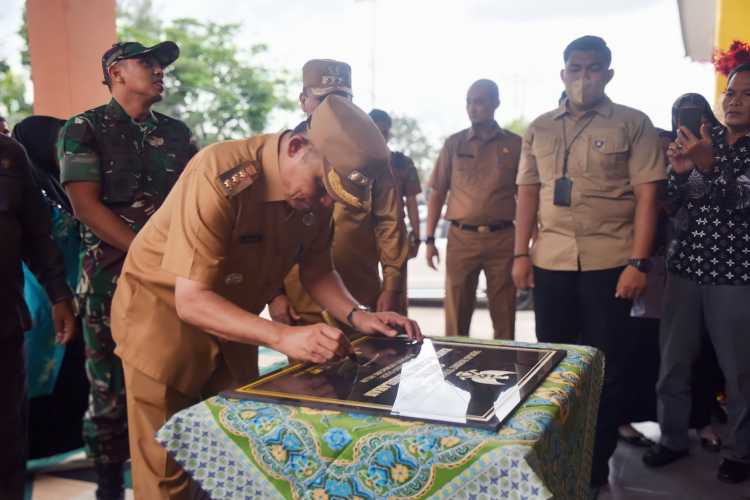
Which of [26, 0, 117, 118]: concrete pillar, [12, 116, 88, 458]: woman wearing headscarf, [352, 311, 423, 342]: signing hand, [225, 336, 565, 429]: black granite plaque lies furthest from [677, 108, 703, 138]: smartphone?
[26, 0, 117, 118]: concrete pillar

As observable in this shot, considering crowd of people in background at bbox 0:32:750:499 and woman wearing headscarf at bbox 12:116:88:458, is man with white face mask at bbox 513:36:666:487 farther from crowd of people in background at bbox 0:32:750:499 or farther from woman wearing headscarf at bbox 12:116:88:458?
woman wearing headscarf at bbox 12:116:88:458

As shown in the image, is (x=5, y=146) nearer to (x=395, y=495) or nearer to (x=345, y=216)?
(x=345, y=216)

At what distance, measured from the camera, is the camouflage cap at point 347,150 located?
121cm

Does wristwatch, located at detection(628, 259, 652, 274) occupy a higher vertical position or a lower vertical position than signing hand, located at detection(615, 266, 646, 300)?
higher

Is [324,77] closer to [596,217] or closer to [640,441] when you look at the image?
[596,217]

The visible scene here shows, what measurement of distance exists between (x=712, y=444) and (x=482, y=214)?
160 cm

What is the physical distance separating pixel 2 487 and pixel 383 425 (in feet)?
4.62

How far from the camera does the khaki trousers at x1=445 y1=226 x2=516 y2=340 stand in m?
3.69

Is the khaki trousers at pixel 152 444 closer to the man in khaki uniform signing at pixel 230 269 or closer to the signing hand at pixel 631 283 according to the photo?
the man in khaki uniform signing at pixel 230 269

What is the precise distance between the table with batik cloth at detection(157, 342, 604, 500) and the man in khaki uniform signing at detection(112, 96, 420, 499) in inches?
7.0

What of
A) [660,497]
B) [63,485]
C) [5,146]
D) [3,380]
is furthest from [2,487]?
[660,497]

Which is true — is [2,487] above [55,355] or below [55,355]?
below

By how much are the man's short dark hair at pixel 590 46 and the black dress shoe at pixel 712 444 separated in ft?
5.50

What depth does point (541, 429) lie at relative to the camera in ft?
3.33
